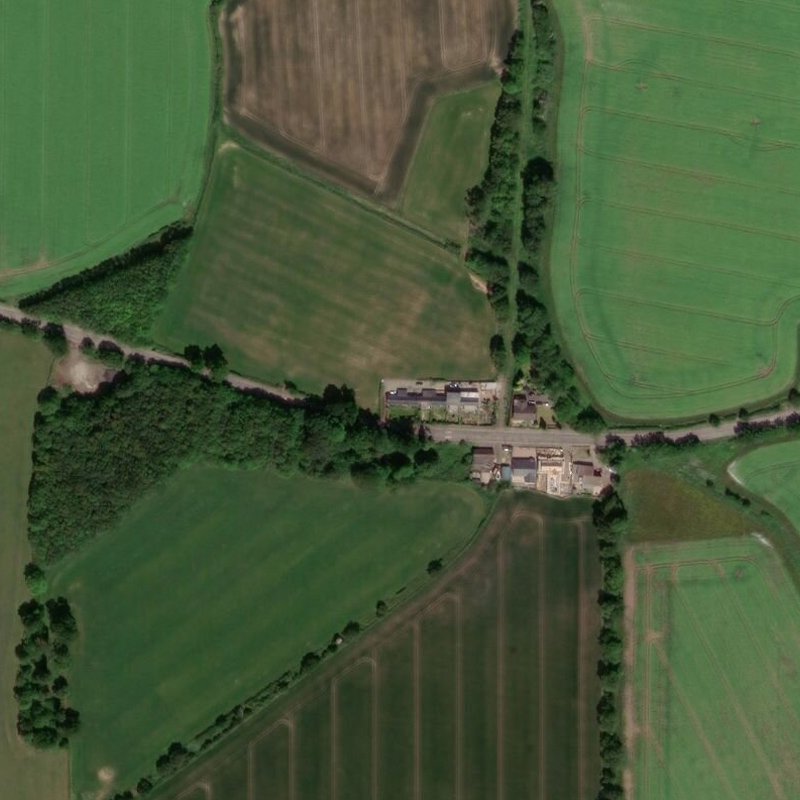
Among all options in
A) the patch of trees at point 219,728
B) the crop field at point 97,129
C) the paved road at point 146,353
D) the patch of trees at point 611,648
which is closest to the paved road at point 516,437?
the patch of trees at point 611,648

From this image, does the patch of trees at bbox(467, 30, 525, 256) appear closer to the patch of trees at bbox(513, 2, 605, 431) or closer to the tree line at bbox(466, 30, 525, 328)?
the tree line at bbox(466, 30, 525, 328)

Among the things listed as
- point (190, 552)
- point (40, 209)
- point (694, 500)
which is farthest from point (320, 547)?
point (40, 209)

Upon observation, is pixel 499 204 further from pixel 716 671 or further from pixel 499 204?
pixel 716 671

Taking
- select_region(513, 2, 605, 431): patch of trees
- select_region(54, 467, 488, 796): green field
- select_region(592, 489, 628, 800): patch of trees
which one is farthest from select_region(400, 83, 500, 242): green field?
select_region(592, 489, 628, 800): patch of trees

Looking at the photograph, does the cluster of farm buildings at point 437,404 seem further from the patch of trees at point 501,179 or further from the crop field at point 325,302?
the patch of trees at point 501,179

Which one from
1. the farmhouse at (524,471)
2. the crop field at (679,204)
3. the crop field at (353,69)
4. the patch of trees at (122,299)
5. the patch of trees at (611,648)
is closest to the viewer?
the patch of trees at (611,648)
